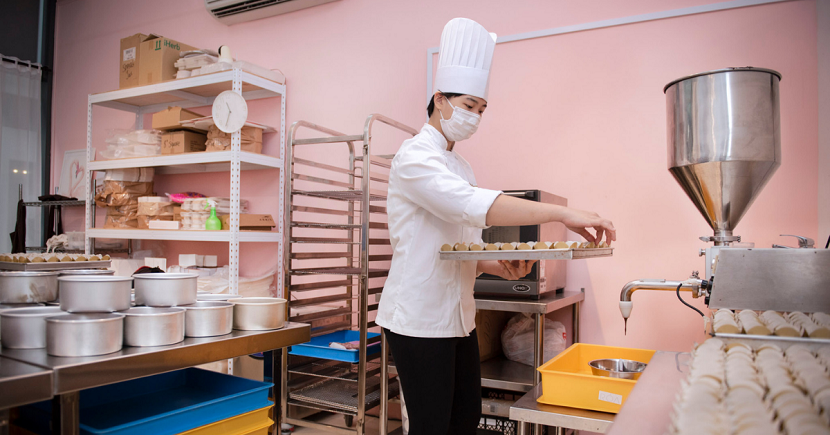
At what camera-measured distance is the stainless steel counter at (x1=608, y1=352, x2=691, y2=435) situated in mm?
744

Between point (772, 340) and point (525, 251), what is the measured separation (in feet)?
1.86

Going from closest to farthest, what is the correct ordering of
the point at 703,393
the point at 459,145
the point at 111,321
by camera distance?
1. the point at 703,393
2. the point at 111,321
3. the point at 459,145

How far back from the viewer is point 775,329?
0.88 metres

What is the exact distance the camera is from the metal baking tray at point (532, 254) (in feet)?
4.14

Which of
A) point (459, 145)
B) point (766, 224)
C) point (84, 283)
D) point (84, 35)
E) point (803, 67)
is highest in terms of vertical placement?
point (84, 35)

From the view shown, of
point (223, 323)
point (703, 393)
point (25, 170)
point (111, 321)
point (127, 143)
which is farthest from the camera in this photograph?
point (25, 170)

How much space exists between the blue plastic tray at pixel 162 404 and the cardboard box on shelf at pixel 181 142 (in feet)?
6.72

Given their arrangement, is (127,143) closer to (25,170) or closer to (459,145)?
(25,170)

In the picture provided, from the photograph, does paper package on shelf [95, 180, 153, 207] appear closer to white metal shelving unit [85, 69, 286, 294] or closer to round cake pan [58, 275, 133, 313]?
white metal shelving unit [85, 69, 286, 294]

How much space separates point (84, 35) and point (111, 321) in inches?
168

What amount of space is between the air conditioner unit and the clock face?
2.64 feet

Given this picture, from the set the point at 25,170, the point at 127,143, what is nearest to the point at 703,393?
the point at 127,143

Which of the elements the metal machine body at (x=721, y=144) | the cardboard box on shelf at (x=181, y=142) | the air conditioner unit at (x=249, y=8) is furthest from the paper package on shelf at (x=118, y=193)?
the metal machine body at (x=721, y=144)

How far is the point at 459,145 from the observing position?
9.46ft
